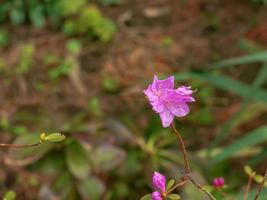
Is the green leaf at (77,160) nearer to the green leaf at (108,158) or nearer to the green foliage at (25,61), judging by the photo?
the green leaf at (108,158)

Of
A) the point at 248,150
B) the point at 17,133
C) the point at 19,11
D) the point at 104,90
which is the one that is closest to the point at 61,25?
the point at 19,11

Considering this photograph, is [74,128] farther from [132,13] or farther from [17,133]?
[132,13]

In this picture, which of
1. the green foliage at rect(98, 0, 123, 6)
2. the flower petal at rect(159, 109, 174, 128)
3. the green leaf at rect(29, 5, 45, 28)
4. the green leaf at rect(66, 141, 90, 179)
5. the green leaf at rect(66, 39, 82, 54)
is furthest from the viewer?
the green foliage at rect(98, 0, 123, 6)

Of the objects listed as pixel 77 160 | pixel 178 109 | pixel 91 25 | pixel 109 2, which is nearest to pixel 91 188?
pixel 77 160

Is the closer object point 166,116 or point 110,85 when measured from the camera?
point 166,116

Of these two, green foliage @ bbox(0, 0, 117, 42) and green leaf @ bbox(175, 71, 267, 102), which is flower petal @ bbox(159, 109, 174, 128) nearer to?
green leaf @ bbox(175, 71, 267, 102)

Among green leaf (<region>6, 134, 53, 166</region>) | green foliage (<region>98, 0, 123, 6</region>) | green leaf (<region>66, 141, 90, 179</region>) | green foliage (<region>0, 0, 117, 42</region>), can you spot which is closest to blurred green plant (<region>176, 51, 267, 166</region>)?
green leaf (<region>66, 141, 90, 179</region>)

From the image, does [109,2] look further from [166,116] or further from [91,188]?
[166,116]
